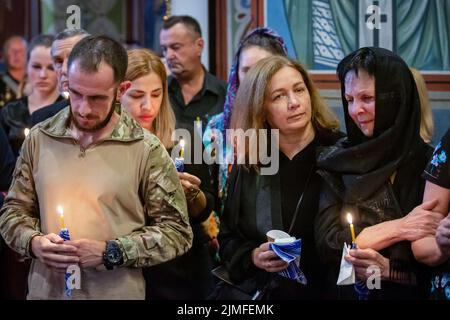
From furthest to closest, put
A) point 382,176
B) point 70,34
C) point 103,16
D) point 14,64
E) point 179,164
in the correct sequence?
1. point 103,16
2. point 14,64
3. point 70,34
4. point 179,164
5. point 382,176

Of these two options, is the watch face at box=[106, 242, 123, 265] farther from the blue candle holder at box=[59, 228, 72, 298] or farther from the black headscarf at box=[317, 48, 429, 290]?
the black headscarf at box=[317, 48, 429, 290]

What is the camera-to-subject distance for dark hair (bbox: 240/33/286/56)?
4285mm

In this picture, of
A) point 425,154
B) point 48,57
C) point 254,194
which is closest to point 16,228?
point 254,194

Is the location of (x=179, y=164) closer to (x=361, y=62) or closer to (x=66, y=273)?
(x=66, y=273)

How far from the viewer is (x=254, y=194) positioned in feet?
11.4

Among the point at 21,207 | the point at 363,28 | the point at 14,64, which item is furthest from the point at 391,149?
the point at 14,64

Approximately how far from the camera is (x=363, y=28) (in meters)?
4.58

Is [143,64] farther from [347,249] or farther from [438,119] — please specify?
[438,119]

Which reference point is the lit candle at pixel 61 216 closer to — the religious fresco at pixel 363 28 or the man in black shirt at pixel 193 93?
the man in black shirt at pixel 193 93

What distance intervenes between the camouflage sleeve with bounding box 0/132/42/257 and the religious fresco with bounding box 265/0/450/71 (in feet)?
7.40

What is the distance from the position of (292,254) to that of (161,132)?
0.97m

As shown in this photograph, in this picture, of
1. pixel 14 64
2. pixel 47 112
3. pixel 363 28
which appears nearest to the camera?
pixel 47 112

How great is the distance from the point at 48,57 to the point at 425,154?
282 centimetres

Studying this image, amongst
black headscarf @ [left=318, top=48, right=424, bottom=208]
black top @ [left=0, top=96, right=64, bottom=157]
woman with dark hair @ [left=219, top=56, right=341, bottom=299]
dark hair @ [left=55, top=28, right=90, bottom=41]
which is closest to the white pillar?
black top @ [left=0, top=96, right=64, bottom=157]
